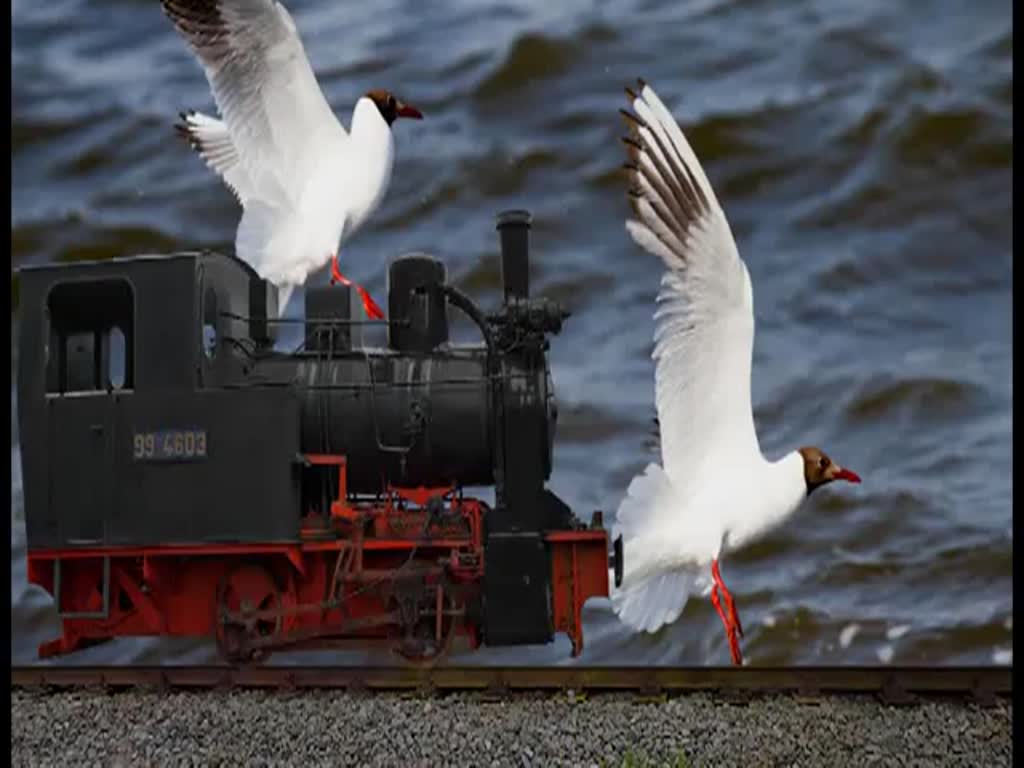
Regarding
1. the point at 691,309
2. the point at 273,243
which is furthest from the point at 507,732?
the point at 273,243

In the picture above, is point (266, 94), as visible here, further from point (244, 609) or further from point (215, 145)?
point (244, 609)

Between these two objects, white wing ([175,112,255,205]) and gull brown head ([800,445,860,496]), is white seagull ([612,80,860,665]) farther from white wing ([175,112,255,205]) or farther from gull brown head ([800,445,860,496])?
white wing ([175,112,255,205])

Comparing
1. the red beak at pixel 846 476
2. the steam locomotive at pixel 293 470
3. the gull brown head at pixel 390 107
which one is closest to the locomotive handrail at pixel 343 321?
the steam locomotive at pixel 293 470

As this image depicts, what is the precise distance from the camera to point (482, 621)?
13.7ft

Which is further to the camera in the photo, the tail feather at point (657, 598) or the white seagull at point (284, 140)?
the white seagull at point (284, 140)

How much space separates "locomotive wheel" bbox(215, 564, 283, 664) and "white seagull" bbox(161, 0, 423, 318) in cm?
96

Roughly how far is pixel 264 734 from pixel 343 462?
91cm

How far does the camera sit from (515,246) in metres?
3.96

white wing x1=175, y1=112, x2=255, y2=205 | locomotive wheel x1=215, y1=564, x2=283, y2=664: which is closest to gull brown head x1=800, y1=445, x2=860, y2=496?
locomotive wheel x1=215, y1=564, x2=283, y2=664

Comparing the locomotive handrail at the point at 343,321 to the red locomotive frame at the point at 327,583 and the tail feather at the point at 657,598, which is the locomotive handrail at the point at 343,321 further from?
the tail feather at the point at 657,598

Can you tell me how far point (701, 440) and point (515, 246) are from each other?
791 mm

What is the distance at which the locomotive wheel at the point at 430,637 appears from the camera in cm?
424

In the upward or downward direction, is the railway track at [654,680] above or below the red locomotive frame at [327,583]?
below

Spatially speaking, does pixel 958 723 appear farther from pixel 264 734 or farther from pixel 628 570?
pixel 264 734
